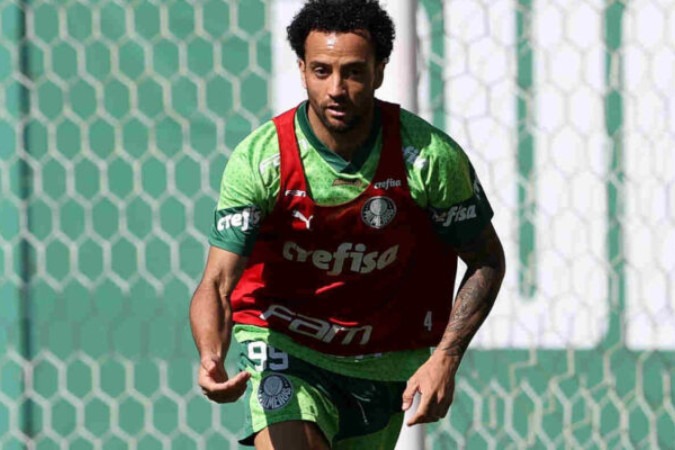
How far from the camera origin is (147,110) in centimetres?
473

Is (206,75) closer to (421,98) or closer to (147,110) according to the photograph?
(147,110)

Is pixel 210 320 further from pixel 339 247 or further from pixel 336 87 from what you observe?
pixel 336 87

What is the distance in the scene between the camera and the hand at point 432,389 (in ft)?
10.7

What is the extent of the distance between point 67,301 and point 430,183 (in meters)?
1.65

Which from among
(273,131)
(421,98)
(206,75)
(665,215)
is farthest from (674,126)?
(273,131)

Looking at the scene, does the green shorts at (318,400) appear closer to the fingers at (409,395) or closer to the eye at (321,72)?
the fingers at (409,395)

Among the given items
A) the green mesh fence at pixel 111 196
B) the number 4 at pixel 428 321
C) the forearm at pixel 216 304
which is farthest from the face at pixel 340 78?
the green mesh fence at pixel 111 196

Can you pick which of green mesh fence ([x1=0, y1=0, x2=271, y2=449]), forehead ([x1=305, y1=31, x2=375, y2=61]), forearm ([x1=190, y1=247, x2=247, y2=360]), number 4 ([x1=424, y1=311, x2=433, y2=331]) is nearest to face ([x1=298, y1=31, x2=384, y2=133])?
forehead ([x1=305, y1=31, x2=375, y2=61])

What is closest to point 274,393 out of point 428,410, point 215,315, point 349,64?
point 215,315

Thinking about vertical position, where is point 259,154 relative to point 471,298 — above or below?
above

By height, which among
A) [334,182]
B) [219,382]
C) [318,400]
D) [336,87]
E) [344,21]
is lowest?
[318,400]

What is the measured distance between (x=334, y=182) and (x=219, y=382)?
0.61m

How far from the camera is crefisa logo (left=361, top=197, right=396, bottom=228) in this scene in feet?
11.5

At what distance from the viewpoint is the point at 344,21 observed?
3512mm
